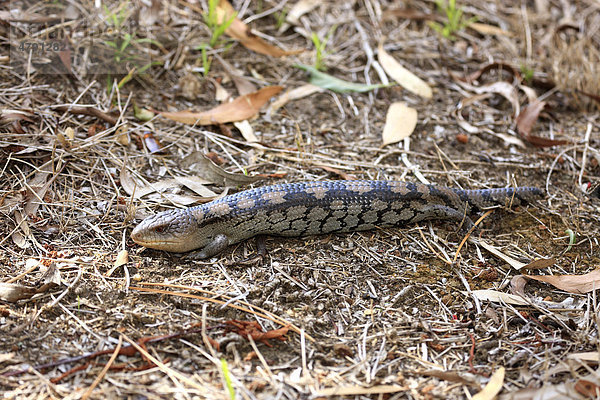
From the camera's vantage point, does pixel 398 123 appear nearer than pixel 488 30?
Yes

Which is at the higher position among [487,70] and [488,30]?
[488,30]

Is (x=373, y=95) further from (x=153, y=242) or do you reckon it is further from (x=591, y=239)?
(x=153, y=242)

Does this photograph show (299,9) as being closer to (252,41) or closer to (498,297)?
(252,41)

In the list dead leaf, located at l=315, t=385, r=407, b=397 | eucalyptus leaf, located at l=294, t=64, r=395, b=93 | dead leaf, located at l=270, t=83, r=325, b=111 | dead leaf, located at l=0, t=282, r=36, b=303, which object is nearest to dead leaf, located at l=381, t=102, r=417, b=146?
eucalyptus leaf, located at l=294, t=64, r=395, b=93

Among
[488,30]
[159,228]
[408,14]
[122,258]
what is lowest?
[122,258]

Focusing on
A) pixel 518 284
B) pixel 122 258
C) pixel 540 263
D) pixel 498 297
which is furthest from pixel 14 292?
pixel 540 263

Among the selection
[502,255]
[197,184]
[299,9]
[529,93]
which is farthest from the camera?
[299,9]

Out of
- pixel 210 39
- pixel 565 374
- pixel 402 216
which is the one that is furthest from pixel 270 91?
pixel 565 374
